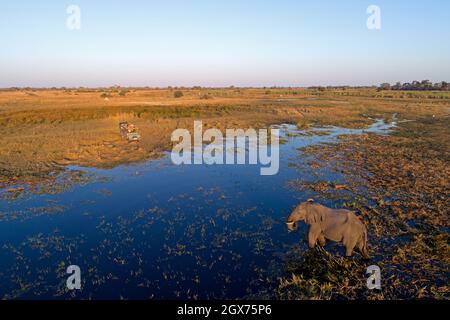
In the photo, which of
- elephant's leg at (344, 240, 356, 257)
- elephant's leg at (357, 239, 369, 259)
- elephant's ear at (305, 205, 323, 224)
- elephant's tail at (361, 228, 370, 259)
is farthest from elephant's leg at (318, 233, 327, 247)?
elephant's tail at (361, 228, 370, 259)

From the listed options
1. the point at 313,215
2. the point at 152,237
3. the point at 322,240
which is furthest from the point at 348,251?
the point at 152,237

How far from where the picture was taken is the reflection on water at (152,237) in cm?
774

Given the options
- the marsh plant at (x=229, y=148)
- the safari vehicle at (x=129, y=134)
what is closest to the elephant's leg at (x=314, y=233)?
the marsh plant at (x=229, y=148)

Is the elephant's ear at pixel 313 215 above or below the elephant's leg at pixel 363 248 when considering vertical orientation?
above

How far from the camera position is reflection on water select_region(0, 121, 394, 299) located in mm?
7738

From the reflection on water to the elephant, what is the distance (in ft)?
3.96

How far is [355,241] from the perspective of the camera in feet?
27.1

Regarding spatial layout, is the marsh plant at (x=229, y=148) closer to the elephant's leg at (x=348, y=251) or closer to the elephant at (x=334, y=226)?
the elephant at (x=334, y=226)

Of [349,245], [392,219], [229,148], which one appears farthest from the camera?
[229,148]

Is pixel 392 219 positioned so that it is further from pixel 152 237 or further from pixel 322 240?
pixel 152 237

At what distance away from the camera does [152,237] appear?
33.2 ft

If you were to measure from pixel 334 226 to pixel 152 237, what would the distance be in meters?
5.78

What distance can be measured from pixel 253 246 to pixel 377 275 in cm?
349

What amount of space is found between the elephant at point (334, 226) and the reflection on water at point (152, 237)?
1.21m
